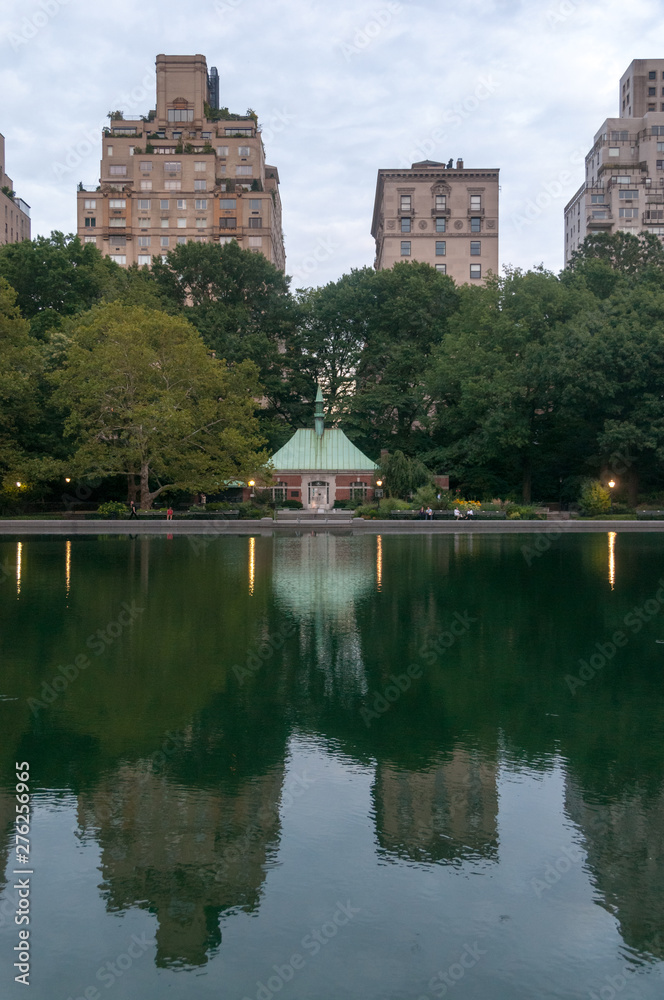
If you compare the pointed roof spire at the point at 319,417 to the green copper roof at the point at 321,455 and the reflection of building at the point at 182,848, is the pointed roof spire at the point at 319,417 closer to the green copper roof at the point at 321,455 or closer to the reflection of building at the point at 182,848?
the green copper roof at the point at 321,455

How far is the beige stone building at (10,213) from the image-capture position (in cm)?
11588

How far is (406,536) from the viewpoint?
48.6 meters

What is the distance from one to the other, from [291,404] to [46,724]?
70309mm

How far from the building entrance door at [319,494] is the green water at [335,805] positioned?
54.2 meters

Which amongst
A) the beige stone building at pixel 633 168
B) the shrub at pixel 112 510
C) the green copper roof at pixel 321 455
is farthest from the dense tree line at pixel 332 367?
the beige stone building at pixel 633 168

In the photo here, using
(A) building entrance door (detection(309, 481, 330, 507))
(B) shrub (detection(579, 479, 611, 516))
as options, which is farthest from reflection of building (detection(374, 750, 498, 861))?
(A) building entrance door (detection(309, 481, 330, 507))

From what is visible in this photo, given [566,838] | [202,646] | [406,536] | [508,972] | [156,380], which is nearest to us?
[508,972]

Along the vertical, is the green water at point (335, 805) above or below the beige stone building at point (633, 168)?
below

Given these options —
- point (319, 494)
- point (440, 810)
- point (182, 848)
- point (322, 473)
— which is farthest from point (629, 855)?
point (319, 494)

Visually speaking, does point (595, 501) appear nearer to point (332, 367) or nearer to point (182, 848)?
point (332, 367)

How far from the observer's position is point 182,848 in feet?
23.2

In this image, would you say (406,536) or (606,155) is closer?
(406,536)

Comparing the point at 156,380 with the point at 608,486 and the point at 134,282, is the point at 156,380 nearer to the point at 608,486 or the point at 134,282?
the point at 134,282

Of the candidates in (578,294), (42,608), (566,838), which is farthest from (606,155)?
(566,838)
